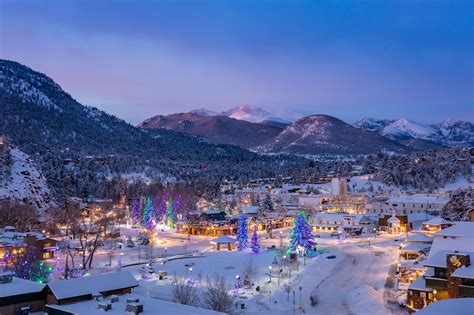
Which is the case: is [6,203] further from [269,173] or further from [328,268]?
[269,173]

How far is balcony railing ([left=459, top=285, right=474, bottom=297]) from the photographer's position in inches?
1085

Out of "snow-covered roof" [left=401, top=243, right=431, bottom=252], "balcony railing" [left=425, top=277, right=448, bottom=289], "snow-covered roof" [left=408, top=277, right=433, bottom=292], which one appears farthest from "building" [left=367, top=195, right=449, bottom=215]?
"balcony railing" [left=425, top=277, right=448, bottom=289]

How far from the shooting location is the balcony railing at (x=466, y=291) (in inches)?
1085

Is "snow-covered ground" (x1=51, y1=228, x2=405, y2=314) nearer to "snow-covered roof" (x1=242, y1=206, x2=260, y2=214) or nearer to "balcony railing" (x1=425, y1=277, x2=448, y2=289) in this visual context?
"balcony railing" (x1=425, y1=277, x2=448, y2=289)

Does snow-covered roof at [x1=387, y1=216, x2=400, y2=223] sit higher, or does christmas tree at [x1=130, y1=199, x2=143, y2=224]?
christmas tree at [x1=130, y1=199, x2=143, y2=224]

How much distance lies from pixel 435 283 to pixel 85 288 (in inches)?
784

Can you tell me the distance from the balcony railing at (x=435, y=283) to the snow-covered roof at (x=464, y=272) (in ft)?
5.57

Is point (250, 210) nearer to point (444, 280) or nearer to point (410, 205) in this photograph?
point (410, 205)

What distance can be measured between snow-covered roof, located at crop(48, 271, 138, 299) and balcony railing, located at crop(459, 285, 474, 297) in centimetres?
1760

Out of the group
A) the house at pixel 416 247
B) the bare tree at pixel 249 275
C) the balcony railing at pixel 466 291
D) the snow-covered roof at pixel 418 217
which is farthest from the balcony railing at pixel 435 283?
the snow-covered roof at pixel 418 217

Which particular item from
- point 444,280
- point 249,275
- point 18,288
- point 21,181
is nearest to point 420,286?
point 444,280

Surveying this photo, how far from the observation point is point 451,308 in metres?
17.2

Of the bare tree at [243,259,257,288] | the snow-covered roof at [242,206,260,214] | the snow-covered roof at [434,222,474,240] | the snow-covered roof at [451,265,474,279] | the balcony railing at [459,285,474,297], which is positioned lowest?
the bare tree at [243,259,257,288]

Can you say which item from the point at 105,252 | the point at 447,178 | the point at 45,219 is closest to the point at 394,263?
the point at 105,252
